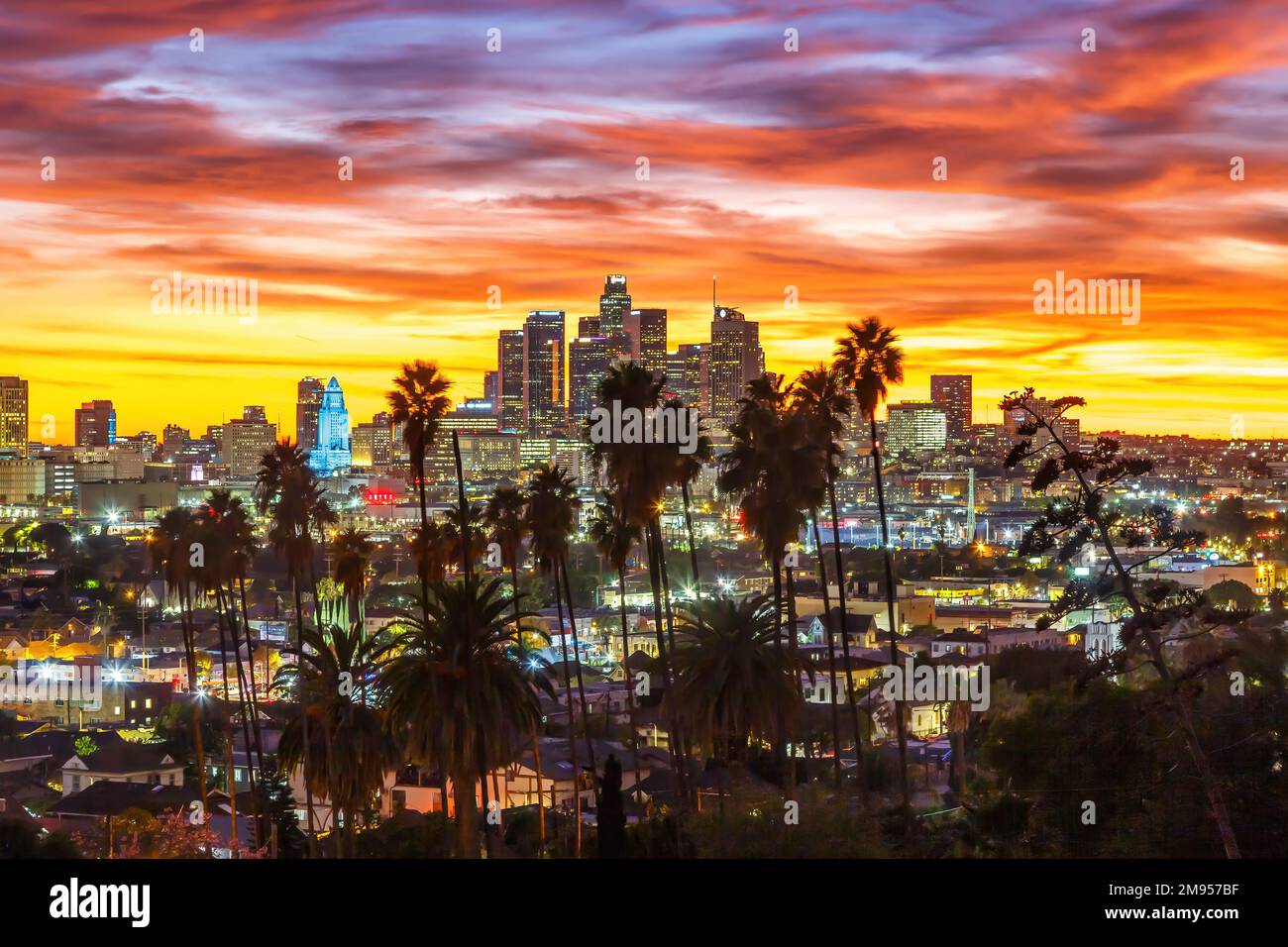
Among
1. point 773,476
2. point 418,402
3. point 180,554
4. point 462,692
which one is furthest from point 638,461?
point 180,554

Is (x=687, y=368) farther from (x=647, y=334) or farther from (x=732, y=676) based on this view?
(x=732, y=676)

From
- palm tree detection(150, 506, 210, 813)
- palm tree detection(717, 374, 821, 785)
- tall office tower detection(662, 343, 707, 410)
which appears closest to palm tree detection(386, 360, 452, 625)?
palm tree detection(717, 374, 821, 785)

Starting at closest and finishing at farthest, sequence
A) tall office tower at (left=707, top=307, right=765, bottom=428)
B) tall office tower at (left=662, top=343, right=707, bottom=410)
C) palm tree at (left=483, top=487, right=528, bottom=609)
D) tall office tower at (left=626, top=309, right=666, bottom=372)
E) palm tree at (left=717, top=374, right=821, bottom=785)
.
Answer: palm tree at (left=717, top=374, right=821, bottom=785) → palm tree at (left=483, top=487, right=528, bottom=609) → tall office tower at (left=707, top=307, right=765, bottom=428) → tall office tower at (left=662, top=343, right=707, bottom=410) → tall office tower at (left=626, top=309, right=666, bottom=372)

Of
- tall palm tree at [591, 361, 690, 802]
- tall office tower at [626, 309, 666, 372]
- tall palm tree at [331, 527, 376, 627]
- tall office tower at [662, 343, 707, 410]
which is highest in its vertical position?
tall office tower at [626, 309, 666, 372]

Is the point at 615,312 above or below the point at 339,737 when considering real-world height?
above

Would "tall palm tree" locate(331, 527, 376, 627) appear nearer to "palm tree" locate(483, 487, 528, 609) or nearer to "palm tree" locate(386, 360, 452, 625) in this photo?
"palm tree" locate(483, 487, 528, 609)
